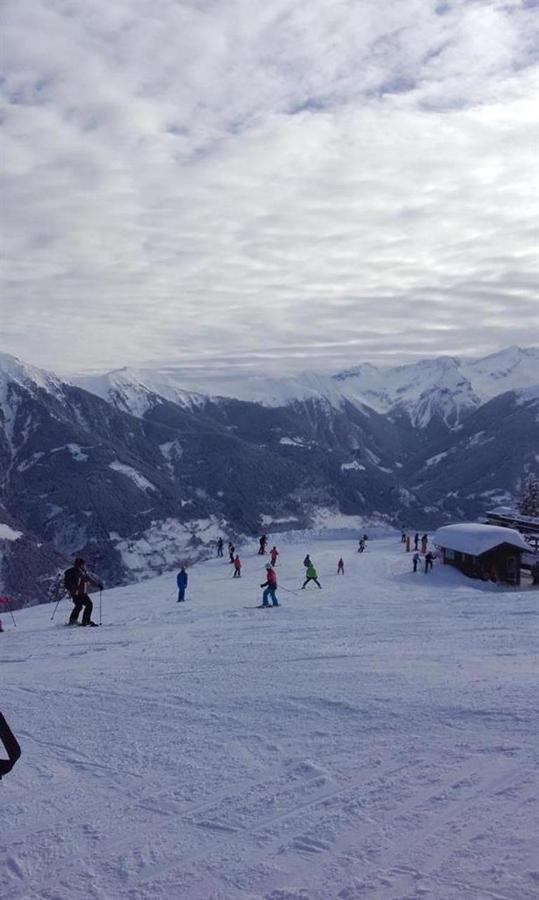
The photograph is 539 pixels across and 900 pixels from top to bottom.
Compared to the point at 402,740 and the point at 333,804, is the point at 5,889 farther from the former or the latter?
the point at 402,740

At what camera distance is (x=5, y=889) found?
5199 millimetres

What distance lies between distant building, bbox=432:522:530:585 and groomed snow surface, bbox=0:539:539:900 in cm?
2261

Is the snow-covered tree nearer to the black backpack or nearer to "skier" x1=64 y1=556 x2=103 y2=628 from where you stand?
"skier" x1=64 y1=556 x2=103 y2=628

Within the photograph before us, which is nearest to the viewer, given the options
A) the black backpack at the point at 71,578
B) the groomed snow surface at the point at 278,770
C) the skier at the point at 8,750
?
the skier at the point at 8,750

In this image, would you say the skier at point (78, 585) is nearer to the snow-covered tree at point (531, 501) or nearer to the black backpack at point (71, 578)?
the black backpack at point (71, 578)

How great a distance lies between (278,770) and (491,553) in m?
31.9

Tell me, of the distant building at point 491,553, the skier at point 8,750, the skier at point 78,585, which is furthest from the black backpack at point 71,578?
the distant building at point 491,553

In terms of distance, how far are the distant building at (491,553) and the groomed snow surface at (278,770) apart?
890 inches

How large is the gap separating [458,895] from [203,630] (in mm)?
12669

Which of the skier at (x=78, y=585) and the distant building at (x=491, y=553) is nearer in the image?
the skier at (x=78, y=585)

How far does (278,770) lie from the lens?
23.8 feet

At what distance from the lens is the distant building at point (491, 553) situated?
36500mm

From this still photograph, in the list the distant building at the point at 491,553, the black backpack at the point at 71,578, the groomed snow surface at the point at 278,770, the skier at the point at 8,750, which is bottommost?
the distant building at the point at 491,553

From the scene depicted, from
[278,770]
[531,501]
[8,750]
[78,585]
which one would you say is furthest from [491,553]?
[8,750]
